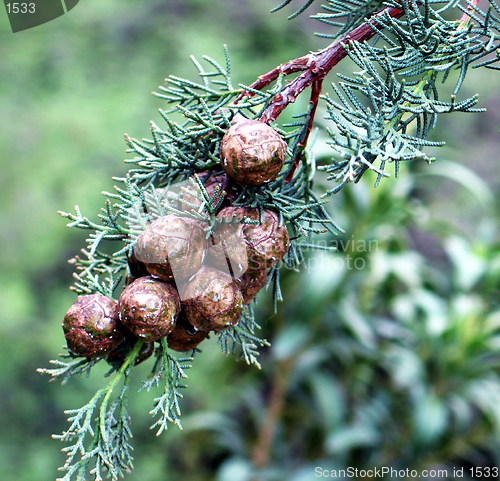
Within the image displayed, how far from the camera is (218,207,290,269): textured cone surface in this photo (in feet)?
1.38

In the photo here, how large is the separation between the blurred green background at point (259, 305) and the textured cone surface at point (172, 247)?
1.04 metres

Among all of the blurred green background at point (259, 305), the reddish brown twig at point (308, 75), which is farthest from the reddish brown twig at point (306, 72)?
the blurred green background at point (259, 305)

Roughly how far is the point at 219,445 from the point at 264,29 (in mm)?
1776

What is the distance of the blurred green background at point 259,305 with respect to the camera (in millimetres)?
1668

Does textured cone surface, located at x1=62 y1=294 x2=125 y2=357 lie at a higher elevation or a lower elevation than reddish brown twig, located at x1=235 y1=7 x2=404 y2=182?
lower

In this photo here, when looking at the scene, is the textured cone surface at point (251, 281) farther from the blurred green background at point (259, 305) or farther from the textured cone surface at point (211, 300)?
the blurred green background at point (259, 305)

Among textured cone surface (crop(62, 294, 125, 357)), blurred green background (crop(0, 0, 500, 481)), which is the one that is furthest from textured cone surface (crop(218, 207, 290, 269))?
blurred green background (crop(0, 0, 500, 481))

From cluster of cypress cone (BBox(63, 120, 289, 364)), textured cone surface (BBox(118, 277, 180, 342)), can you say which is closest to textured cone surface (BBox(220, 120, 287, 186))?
cluster of cypress cone (BBox(63, 120, 289, 364))

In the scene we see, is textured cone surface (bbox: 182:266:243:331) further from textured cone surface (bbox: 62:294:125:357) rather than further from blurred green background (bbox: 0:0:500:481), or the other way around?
blurred green background (bbox: 0:0:500:481)

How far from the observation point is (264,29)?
7.91 ft

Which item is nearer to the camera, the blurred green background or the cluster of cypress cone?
the cluster of cypress cone

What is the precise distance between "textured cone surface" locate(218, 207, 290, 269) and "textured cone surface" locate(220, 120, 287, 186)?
0.03 metres

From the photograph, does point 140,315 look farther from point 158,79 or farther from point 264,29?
point 264,29

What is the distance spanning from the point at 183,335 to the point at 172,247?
0.09m
